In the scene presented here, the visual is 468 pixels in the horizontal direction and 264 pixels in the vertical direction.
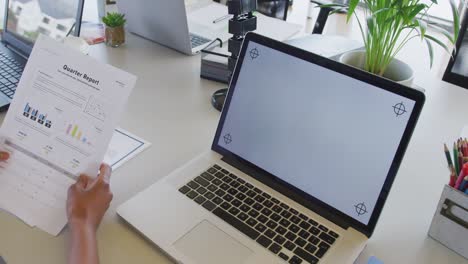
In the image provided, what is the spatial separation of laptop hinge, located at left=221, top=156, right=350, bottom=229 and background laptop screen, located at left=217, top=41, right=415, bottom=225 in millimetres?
15

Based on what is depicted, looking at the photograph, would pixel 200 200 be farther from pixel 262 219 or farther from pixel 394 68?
pixel 394 68

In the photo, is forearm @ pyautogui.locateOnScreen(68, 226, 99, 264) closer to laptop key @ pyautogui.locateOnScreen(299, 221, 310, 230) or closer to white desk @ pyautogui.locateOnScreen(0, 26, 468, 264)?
white desk @ pyautogui.locateOnScreen(0, 26, 468, 264)

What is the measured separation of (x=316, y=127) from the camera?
716 millimetres

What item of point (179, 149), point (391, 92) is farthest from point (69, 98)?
point (391, 92)

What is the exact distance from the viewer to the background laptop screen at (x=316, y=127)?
0.65m

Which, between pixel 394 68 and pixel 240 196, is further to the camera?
pixel 394 68

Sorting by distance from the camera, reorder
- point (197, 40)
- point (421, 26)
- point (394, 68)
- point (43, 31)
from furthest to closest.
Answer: point (197, 40), point (43, 31), point (394, 68), point (421, 26)

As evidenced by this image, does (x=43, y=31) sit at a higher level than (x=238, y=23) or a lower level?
lower

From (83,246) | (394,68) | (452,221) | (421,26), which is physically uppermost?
(421,26)

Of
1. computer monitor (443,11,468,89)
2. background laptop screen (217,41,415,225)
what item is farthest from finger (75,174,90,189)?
computer monitor (443,11,468,89)

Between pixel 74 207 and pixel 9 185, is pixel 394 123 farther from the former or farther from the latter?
pixel 9 185

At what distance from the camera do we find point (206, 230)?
0.67 metres

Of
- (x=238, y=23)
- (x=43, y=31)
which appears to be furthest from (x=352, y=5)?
(x=43, y=31)

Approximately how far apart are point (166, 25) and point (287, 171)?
2.45ft
